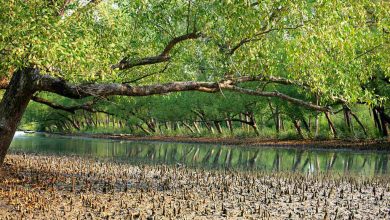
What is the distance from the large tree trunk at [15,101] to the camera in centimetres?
1391

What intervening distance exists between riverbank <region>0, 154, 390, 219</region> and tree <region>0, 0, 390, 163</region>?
278 centimetres

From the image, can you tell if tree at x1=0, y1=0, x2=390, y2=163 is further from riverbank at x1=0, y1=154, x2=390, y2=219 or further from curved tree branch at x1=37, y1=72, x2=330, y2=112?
riverbank at x1=0, y1=154, x2=390, y2=219

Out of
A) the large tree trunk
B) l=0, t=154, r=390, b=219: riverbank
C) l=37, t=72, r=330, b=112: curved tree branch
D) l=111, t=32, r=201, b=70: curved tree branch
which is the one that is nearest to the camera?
l=0, t=154, r=390, b=219: riverbank

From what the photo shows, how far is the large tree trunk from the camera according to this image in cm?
1391

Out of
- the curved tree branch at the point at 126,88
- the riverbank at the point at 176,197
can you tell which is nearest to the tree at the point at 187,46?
the curved tree branch at the point at 126,88

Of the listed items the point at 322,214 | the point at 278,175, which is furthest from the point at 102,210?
the point at 278,175

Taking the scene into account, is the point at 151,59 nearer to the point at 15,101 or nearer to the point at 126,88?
the point at 126,88

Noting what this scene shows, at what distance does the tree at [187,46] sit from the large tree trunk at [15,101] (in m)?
0.03

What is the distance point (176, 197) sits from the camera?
13406 mm

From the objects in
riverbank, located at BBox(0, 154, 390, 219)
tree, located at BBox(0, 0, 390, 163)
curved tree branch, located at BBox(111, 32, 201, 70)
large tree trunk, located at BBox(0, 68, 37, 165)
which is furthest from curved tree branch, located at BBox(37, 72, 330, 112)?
riverbank, located at BBox(0, 154, 390, 219)

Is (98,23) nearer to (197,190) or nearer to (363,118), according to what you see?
(197,190)

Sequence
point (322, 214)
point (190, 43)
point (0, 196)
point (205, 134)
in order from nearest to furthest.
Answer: point (322, 214) → point (0, 196) → point (190, 43) → point (205, 134)

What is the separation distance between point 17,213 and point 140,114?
55498 millimetres

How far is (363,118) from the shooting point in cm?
5547
